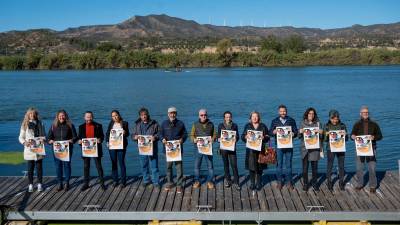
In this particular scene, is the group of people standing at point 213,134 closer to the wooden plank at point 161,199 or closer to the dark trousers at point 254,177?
the dark trousers at point 254,177

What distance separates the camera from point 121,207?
11078mm

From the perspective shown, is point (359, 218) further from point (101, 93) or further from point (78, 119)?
point (101, 93)

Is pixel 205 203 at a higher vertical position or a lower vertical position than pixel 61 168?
lower

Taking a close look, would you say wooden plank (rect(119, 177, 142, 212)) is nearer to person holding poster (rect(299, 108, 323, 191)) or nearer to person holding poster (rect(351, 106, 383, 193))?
person holding poster (rect(299, 108, 323, 191))

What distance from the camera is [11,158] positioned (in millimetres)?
21531

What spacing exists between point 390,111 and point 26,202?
92.8 ft

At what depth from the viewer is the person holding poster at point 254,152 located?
37.5ft

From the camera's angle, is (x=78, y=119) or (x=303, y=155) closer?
(x=303, y=155)

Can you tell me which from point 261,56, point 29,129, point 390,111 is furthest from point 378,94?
point 261,56

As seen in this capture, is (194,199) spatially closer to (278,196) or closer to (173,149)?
(173,149)

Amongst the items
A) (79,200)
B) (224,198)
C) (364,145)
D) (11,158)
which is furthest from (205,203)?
(11,158)

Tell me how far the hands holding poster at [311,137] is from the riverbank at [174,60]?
9339 centimetres

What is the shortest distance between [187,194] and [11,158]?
41.0 ft

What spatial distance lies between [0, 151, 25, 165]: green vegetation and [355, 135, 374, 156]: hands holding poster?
14.4 meters
